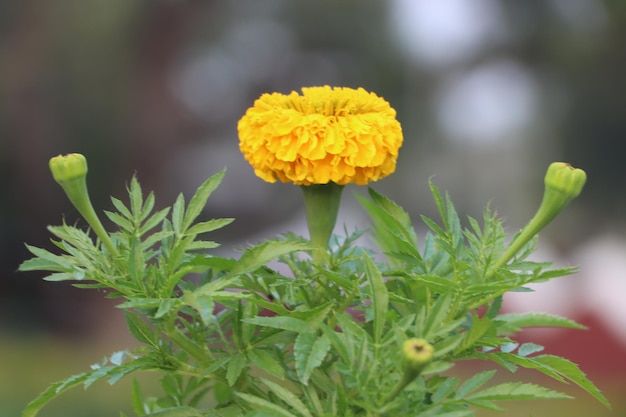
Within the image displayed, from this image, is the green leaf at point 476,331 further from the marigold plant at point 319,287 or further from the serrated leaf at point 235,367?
the serrated leaf at point 235,367

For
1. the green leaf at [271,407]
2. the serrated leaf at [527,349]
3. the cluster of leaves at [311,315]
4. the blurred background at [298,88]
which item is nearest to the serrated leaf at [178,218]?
the cluster of leaves at [311,315]

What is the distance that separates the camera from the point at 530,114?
2926 millimetres

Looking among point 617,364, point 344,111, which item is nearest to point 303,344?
point 344,111

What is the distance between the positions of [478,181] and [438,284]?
2.58m

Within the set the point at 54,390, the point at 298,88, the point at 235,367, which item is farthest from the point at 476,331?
the point at 298,88

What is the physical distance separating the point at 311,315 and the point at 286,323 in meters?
0.02

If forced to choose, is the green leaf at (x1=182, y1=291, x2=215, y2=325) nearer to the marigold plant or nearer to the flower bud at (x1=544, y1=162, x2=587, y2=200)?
the marigold plant

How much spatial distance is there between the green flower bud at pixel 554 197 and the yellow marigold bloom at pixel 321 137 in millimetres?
92

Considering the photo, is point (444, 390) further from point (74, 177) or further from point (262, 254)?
point (74, 177)

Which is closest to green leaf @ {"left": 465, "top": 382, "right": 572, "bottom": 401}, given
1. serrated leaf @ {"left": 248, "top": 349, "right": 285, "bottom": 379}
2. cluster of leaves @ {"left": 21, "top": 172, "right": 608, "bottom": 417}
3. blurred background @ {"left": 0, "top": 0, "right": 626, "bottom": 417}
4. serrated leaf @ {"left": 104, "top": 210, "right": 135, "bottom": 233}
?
cluster of leaves @ {"left": 21, "top": 172, "right": 608, "bottom": 417}

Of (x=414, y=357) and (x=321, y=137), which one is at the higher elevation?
(x=321, y=137)

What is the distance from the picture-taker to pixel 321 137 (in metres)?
0.47

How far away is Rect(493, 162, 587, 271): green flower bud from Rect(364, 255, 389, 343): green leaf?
79mm

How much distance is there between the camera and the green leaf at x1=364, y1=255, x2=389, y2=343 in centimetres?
41
